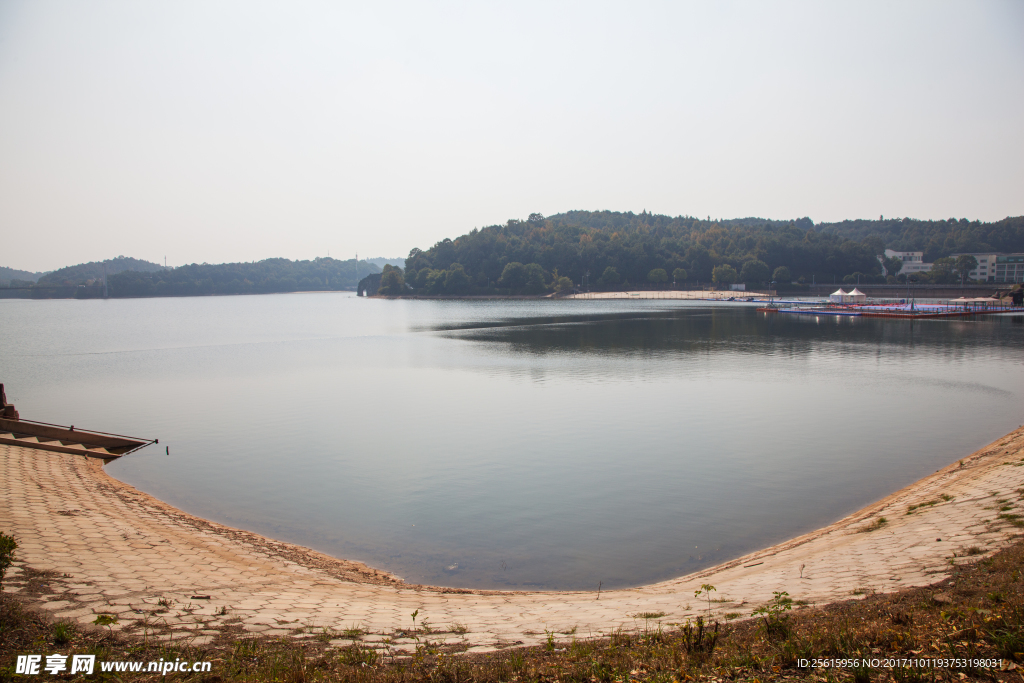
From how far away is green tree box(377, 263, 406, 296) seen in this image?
192 m

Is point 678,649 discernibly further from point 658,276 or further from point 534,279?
point 658,276

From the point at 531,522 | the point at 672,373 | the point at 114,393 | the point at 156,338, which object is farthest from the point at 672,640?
the point at 156,338

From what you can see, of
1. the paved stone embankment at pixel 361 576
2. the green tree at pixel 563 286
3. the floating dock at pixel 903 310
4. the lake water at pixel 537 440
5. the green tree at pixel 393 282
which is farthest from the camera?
the green tree at pixel 393 282

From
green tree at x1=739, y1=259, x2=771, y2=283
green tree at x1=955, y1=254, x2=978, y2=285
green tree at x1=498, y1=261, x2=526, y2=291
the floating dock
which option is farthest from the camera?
green tree at x1=498, y1=261, x2=526, y2=291

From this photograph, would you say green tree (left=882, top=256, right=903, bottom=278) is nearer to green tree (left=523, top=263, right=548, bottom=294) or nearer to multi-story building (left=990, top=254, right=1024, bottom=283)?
multi-story building (left=990, top=254, right=1024, bottom=283)

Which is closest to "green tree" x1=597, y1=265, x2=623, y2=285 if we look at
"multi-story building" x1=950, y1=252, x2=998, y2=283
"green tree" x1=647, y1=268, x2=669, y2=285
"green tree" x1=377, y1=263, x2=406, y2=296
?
"green tree" x1=647, y1=268, x2=669, y2=285

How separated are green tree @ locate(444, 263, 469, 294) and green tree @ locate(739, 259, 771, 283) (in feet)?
258

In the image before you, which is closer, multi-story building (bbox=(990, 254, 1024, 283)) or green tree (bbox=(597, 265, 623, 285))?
green tree (bbox=(597, 265, 623, 285))

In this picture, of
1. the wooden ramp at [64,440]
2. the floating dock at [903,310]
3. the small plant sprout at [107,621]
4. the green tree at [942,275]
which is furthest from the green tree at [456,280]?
the small plant sprout at [107,621]

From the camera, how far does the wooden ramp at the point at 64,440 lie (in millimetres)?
17188

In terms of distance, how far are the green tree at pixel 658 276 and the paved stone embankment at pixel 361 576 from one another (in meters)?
160

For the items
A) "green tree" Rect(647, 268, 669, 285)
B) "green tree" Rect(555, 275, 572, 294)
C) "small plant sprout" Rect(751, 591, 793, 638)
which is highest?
"green tree" Rect(647, 268, 669, 285)

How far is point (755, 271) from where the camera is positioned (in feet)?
538

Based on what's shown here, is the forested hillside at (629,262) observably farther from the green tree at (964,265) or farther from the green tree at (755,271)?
the green tree at (964,265)
